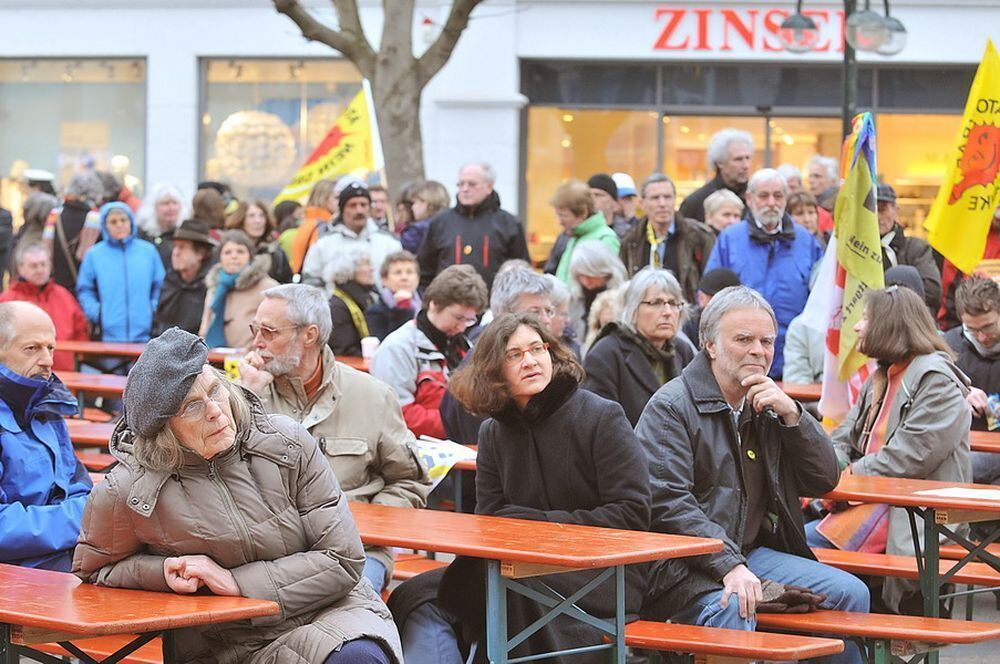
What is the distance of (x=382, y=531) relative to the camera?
19.7 ft

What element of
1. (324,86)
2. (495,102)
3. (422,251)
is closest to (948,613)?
(422,251)

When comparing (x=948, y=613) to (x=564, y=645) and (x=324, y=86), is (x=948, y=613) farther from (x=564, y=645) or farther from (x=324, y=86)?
(x=324, y=86)

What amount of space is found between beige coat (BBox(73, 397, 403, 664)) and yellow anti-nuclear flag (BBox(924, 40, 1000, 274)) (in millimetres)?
5950

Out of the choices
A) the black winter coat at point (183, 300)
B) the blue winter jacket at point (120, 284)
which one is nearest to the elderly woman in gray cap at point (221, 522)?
the black winter coat at point (183, 300)

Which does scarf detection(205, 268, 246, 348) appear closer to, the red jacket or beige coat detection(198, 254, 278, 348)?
beige coat detection(198, 254, 278, 348)

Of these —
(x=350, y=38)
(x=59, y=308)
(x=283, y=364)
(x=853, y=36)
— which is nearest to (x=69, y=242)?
(x=59, y=308)

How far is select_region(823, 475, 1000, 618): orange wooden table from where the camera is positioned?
6.77 metres

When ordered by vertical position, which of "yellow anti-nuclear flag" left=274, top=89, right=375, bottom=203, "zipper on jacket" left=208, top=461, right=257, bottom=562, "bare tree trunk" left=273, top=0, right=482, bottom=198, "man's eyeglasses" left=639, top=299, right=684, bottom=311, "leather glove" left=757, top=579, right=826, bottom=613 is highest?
"bare tree trunk" left=273, top=0, right=482, bottom=198

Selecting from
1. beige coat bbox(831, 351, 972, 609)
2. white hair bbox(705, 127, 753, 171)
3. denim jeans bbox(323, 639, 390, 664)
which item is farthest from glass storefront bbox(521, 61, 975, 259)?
denim jeans bbox(323, 639, 390, 664)

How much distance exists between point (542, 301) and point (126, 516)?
3956mm

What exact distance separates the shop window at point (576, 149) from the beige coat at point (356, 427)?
1472 centimetres

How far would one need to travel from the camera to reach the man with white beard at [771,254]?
441 inches

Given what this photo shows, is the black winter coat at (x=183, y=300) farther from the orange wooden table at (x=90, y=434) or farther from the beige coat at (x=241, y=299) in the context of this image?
the orange wooden table at (x=90, y=434)

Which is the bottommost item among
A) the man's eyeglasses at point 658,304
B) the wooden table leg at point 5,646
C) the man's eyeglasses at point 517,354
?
the wooden table leg at point 5,646
